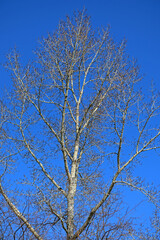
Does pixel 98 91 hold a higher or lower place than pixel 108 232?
higher

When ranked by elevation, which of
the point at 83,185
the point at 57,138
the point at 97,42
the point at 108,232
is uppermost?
the point at 97,42

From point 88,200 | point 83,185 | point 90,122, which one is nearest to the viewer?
point 88,200

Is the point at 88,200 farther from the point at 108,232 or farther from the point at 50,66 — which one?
the point at 50,66

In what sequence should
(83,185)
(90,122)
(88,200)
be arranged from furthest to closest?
1. (90,122)
2. (83,185)
3. (88,200)

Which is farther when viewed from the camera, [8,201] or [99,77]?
[99,77]

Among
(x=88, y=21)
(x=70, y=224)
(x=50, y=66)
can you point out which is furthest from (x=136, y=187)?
(x=88, y=21)

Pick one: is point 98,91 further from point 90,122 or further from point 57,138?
point 57,138

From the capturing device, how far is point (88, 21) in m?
10.4

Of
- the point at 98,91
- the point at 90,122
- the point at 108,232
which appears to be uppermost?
the point at 98,91

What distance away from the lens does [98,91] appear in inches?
370

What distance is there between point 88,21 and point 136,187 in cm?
559

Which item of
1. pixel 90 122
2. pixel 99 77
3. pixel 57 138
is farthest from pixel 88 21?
pixel 57 138

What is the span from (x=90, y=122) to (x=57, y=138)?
1.09 m

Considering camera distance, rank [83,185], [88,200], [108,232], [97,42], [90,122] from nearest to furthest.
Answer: [108,232] < [88,200] < [83,185] < [90,122] < [97,42]
